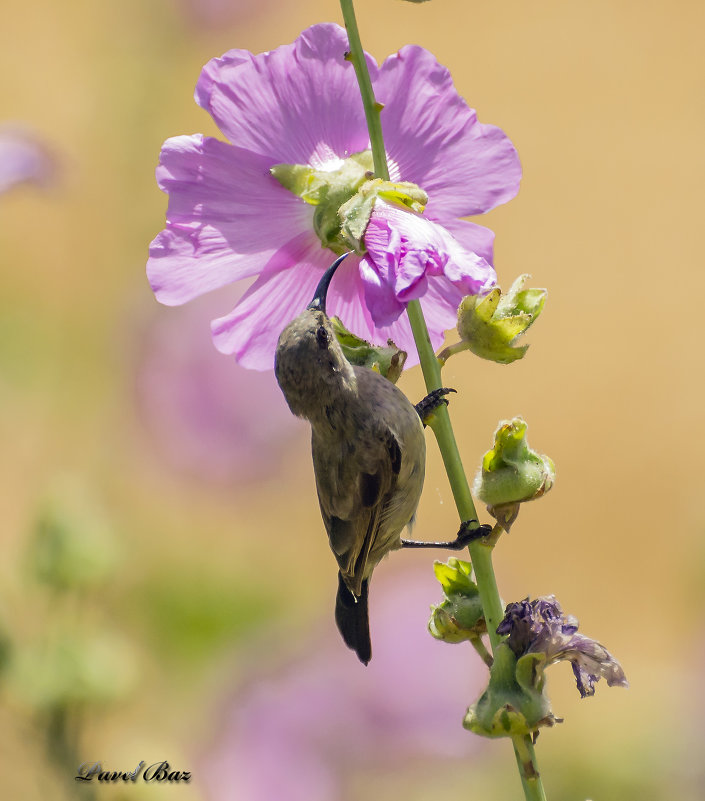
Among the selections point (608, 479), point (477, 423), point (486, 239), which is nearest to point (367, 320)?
point (486, 239)

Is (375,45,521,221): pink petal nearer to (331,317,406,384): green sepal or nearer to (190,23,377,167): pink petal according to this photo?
(190,23,377,167): pink petal

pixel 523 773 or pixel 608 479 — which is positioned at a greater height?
pixel 608 479

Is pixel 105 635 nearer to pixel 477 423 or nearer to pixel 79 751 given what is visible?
pixel 79 751

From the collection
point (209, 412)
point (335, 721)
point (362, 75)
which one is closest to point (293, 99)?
point (362, 75)

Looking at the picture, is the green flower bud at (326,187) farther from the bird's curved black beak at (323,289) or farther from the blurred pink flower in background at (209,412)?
the blurred pink flower in background at (209,412)

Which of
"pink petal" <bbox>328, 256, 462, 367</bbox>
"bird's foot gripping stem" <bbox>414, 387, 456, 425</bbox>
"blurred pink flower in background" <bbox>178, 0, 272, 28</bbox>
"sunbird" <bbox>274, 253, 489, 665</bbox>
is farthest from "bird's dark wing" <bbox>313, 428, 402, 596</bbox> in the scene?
"blurred pink flower in background" <bbox>178, 0, 272, 28</bbox>

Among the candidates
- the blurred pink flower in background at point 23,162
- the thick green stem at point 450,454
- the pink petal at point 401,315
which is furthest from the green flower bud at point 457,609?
the blurred pink flower in background at point 23,162
